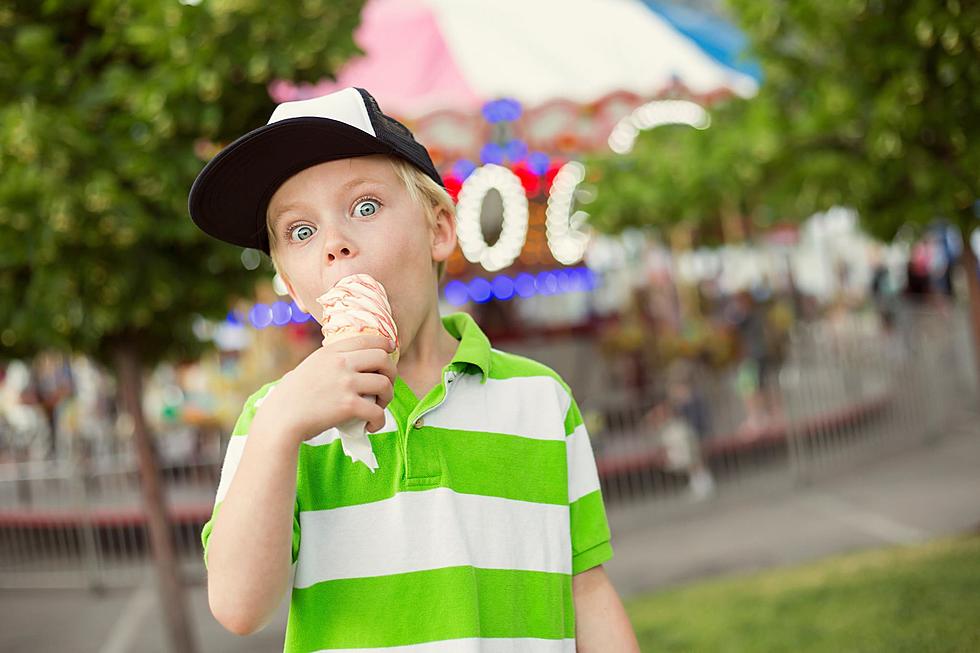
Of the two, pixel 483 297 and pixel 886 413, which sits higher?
pixel 483 297

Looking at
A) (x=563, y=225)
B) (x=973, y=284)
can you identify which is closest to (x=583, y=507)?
(x=973, y=284)

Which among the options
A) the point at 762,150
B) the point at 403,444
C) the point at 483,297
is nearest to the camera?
the point at 403,444

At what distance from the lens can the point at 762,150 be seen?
5688mm

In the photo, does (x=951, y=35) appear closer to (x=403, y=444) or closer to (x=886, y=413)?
(x=403, y=444)

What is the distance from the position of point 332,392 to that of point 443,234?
0.52m

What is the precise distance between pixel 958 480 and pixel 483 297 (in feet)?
20.5

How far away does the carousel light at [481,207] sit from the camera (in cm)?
1031

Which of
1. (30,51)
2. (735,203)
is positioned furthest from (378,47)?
(30,51)

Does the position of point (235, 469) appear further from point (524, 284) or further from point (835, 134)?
point (524, 284)

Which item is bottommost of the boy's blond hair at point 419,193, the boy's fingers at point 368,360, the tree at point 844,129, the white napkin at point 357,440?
the white napkin at point 357,440

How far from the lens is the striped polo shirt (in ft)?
5.08

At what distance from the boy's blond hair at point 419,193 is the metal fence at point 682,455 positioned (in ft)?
28.0

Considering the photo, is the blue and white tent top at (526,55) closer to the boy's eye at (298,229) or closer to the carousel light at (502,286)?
the carousel light at (502,286)

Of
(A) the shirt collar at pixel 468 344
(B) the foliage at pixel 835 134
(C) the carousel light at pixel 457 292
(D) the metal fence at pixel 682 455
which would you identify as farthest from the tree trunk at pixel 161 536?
(C) the carousel light at pixel 457 292
